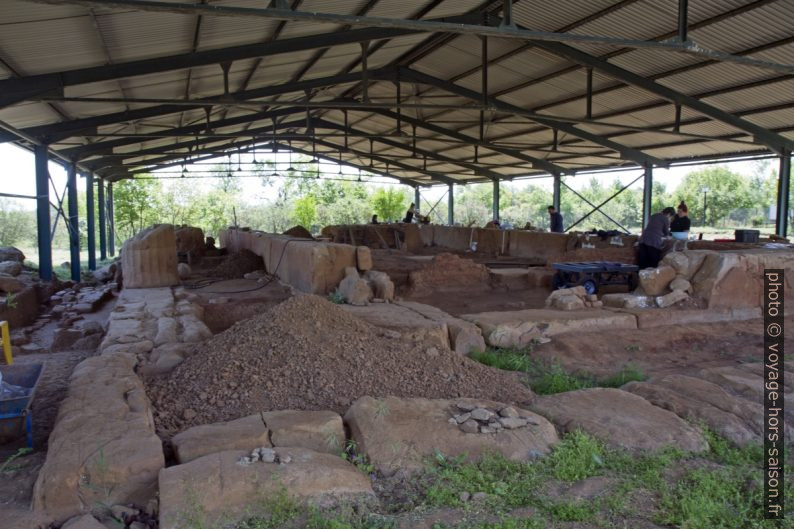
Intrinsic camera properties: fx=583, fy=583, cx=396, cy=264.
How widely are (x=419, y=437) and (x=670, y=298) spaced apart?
20.6 ft

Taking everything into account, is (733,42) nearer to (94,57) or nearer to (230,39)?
(230,39)

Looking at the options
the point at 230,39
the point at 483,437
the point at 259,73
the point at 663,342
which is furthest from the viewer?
the point at 259,73

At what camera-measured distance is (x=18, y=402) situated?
4168 mm

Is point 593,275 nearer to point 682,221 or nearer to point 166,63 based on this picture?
point 682,221

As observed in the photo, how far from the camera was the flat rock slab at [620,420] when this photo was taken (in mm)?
4328

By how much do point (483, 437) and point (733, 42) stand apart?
412 inches

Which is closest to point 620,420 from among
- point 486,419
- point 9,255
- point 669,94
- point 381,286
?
point 486,419

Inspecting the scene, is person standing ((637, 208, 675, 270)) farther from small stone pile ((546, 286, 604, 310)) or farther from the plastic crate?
the plastic crate

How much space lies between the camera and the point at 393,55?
15656mm

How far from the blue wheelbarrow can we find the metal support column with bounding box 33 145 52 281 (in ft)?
35.2

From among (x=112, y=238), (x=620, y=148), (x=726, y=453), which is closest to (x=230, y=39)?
(x=726, y=453)

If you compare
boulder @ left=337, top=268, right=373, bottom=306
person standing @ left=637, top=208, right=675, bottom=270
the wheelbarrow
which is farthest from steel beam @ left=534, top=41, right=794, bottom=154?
boulder @ left=337, top=268, right=373, bottom=306

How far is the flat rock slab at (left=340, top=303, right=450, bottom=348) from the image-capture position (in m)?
7.00

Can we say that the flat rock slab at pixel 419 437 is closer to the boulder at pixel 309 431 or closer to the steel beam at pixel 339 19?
the boulder at pixel 309 431
